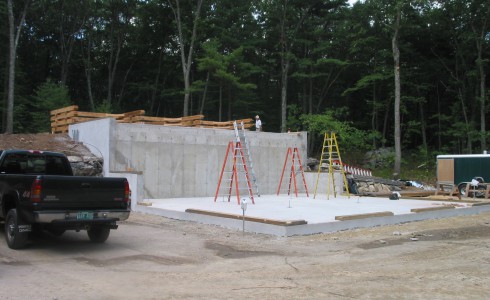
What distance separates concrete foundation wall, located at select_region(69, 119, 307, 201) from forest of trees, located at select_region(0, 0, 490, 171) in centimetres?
1424

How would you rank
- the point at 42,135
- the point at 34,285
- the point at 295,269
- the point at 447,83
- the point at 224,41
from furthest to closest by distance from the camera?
the point at 447,83
the point at 224,41
the point at 42,135
the point at 295,269
the point at 34,285

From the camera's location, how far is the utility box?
74.7 ft

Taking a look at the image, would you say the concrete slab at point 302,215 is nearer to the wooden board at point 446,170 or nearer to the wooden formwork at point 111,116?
the wooden formwork at point 111,116

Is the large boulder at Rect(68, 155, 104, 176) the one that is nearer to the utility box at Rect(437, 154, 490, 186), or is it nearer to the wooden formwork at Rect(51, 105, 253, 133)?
the wooden formwork at Rect(51, 105, 253, 133)

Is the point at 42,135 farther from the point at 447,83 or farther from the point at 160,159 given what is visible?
the point at 447,83

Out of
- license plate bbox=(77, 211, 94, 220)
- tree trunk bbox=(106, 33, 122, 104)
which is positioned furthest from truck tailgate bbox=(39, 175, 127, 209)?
tree trunk bbox=(106, 33, 122, 104)

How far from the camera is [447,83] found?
135 feet

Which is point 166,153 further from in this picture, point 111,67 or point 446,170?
point 111,67

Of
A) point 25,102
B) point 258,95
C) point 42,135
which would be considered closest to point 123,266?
point 42,135

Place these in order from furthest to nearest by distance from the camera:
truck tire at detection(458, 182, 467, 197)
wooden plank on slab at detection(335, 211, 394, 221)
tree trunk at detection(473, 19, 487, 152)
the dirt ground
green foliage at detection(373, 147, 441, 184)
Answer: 1. tree trunk at detection(473, 19, 487, 152)
2. green foliage at detection(373, 147, 441, 184)
3. truck tire at detection(458, 182, 467, 197)
4. wooden plank on slab at detection(335, 211, 394, 221)
5. the dirt ground

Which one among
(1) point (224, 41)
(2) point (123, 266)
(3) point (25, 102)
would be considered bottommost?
(2) point (123, 266)

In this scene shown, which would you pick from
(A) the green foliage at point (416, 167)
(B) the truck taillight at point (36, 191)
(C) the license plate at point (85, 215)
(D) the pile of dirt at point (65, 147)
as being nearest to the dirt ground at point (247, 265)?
(C) the license plate at point (85, 215)

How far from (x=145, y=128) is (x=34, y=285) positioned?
1288 cm

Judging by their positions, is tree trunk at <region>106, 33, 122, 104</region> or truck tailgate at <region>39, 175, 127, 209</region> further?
tree trunk at <region>106, 33, 122, 104</region>
